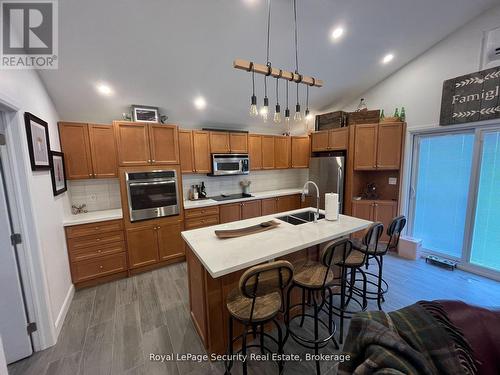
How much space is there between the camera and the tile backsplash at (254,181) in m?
4.08

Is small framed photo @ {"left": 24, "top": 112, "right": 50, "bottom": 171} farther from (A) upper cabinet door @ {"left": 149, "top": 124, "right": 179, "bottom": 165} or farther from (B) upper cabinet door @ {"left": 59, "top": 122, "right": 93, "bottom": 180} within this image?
(A) upper cabinet door @ {"left": 149, "top": 124, "right": 179, "bottom": 165}

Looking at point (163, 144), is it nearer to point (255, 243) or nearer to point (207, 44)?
point (207, 44)

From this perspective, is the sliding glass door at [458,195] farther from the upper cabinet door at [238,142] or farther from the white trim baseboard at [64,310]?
the white trim baseboard at [64,310]

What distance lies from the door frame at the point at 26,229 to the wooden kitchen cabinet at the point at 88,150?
119cm

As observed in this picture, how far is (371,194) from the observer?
3980mm

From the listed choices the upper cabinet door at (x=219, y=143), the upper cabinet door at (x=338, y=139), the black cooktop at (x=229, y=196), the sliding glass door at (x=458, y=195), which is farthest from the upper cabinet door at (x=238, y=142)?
the sliding glass door at (x=458, y=195)

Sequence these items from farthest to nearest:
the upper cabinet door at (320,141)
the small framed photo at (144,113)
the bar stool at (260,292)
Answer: the upper cabinet door at (320,141)
the small framed photo at (144,113)
the bar stool at (260,292)

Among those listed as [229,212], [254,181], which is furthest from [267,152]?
[229,212]

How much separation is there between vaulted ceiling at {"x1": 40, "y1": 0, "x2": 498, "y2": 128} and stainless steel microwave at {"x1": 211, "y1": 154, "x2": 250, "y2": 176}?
3.22 ft

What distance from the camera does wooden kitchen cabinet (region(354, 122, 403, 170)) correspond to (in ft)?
11.4

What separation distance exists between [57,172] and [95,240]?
0.97m

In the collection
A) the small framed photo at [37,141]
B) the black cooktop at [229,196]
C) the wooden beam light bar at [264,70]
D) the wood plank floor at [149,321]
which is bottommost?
the wood plank floor at [149,321]

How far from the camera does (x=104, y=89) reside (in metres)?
2.71

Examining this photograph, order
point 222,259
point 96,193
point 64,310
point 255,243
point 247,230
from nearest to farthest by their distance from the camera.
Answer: point 222,259
point 255,243
point 247,230
point 64,310
point 96,193
